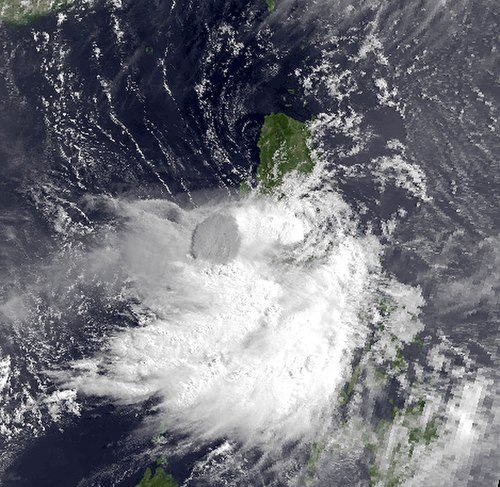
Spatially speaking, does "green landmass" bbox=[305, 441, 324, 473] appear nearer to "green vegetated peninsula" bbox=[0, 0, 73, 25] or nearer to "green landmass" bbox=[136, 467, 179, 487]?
"green landmass" bbox=[136, 467, 179, 487]

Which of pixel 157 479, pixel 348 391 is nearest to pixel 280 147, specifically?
pixel 348 391

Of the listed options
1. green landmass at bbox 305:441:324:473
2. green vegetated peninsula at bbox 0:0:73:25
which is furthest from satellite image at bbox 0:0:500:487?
green vegetated peninsula at bbox 0:0:73:25

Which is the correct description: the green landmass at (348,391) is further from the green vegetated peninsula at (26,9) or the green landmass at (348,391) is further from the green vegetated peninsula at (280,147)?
the green vegetated peninsula at (26,9)

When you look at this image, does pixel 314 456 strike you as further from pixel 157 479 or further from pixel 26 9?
pixel 26 9

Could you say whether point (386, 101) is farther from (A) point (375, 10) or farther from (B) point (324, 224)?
(B) point (324, 224)

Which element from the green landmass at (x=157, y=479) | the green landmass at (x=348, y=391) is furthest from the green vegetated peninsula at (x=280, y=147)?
the green landmass at (x=157, y=479)

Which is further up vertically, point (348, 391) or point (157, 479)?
point (348, 391)

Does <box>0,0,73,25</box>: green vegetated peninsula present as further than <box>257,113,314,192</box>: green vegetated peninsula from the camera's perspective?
Yes
